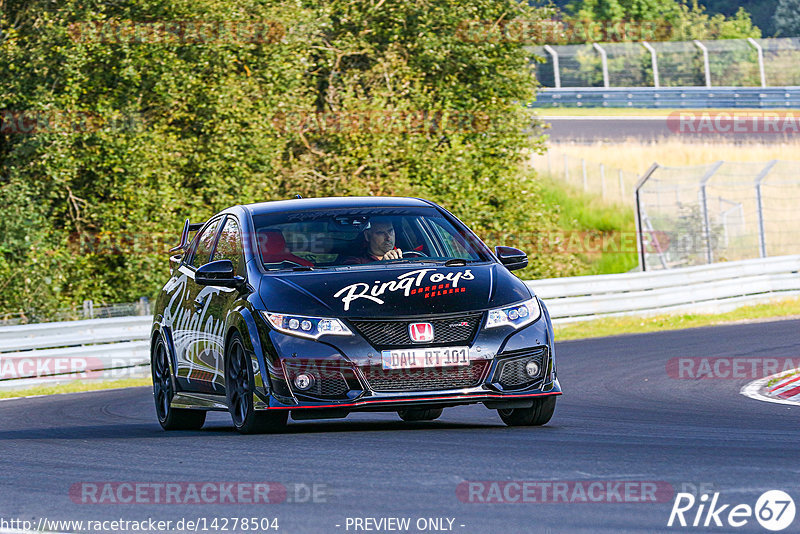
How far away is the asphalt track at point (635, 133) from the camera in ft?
149

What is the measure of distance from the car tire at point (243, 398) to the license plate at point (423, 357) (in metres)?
0.75

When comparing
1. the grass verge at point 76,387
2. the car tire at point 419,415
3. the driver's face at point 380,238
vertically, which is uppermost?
the driver's face at point 380,238

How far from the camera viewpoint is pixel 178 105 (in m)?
27.6

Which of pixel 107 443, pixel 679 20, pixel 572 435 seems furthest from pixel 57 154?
pixel 679 20

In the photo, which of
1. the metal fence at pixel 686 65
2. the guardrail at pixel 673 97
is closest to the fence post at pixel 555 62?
the metal fence at pixel 686 65

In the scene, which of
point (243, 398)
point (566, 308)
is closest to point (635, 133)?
point (566, 308)

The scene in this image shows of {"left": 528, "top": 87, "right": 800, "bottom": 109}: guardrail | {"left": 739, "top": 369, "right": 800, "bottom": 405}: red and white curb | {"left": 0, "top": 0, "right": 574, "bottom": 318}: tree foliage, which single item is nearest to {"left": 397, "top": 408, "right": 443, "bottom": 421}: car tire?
{"left": 739, "top": 369, "right": 800, "bottom": 405}: red and white curb

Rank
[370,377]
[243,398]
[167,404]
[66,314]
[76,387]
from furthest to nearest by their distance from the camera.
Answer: [66,314], [76,387], [167,404], [243,398], [370,377]

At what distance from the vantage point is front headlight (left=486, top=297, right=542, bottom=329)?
346 inches

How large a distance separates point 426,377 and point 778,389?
500 centimetres

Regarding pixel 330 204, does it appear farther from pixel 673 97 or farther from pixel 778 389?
pixel 673 97

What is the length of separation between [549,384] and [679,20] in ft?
211

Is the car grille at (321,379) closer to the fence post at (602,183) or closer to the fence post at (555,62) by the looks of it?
the fence post at (602,183)

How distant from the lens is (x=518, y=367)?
29.0 feet
